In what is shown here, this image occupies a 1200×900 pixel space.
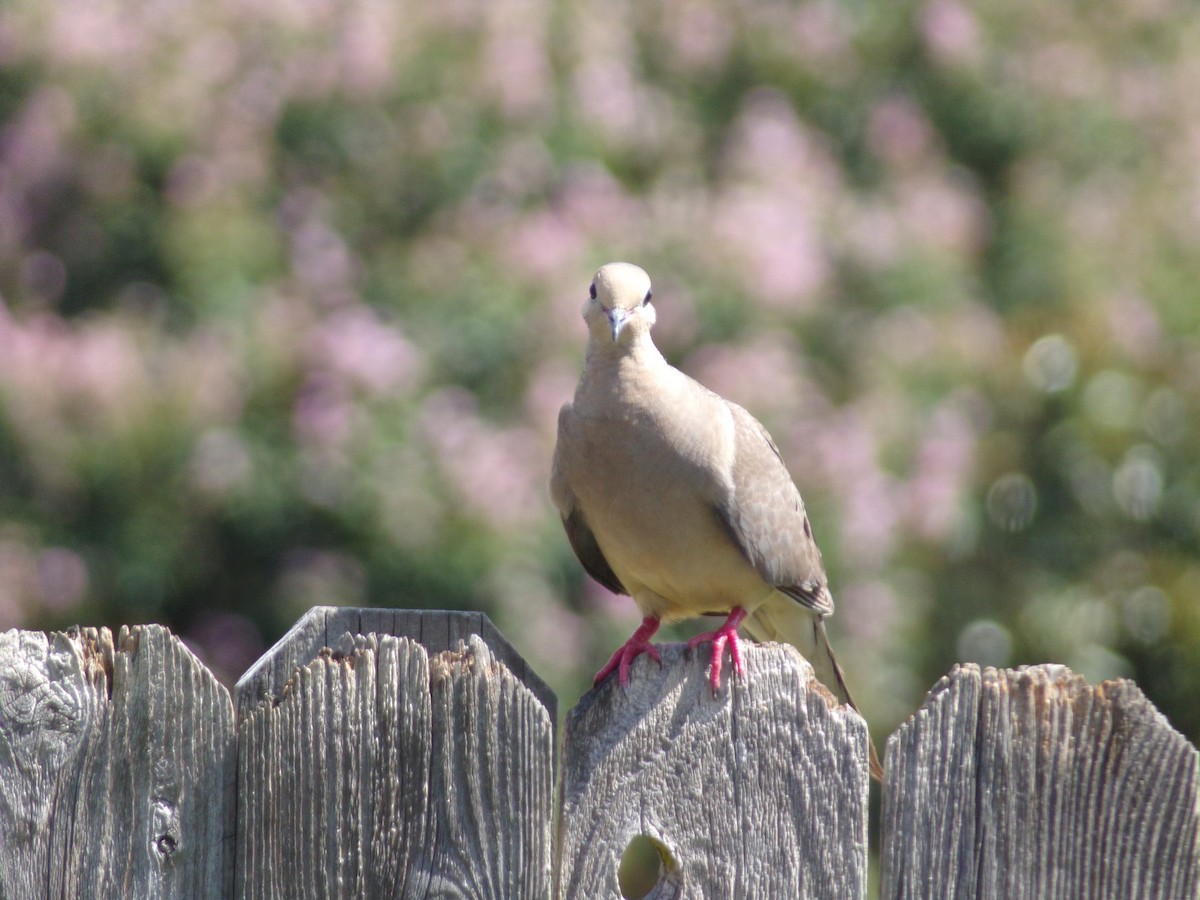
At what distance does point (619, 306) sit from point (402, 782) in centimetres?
177

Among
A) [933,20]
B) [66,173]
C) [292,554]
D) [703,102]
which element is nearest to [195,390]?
[292,554]

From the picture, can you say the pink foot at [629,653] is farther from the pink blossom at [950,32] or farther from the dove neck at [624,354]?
the pink blossom at [950,32]

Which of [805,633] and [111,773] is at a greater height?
[805,633]

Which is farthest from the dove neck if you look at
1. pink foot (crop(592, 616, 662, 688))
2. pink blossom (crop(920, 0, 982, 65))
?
pink blossom (crop(920, 0, 982, 65))

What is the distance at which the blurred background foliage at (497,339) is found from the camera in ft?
19.3

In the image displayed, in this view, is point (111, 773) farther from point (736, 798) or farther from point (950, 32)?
point (950, 32)

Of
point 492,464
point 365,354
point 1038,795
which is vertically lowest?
point 1038,795

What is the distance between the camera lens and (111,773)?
2.11 m

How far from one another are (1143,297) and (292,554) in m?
3.97

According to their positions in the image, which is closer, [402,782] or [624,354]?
[402,782]

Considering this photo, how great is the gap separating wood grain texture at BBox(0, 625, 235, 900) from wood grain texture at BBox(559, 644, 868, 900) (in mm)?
506

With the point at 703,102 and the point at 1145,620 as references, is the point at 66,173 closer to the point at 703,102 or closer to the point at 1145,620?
the point at 703,102

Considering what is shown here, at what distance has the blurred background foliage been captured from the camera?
19.3 ft

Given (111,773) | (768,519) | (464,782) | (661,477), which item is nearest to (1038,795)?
(464,782)
